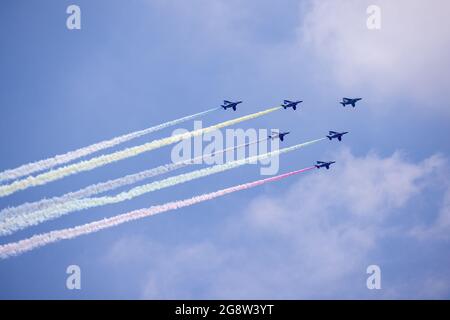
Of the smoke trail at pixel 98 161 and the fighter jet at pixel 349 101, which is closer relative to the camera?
the smoke trail at pixel 98 161

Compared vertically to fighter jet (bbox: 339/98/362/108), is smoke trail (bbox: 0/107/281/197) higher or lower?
lower

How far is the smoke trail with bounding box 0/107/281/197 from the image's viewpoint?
9703cm

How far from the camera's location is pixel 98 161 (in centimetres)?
10325

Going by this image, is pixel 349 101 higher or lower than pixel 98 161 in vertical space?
higher

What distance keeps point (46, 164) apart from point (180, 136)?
16380mm

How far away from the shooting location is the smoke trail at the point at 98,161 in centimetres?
9703

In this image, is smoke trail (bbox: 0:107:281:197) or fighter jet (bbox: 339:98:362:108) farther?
fighter jet (bbox: 339:98:362:108)

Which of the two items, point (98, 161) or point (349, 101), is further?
point (349, 101)

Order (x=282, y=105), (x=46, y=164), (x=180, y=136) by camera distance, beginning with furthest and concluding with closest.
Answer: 1. (x=282, y=105)
2. (x=180, y=136)
3. (x=46, y=164)
